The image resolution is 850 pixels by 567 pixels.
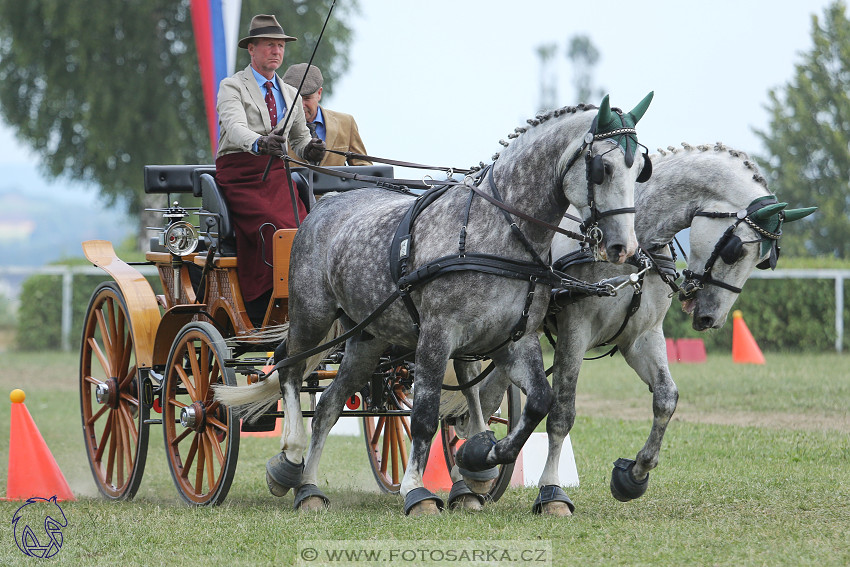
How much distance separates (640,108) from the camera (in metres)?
4.99

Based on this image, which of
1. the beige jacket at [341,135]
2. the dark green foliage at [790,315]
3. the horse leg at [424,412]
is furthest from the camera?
the dark green foliage at [790,315]

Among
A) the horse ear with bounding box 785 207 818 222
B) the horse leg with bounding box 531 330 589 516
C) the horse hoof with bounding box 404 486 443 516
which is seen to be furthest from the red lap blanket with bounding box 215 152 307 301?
the horse ear with bounding box 785 207 818 222

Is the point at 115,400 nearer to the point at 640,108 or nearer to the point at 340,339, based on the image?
the point at 340,339

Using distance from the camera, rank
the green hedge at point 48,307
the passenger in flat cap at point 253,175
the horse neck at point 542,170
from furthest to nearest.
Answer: the green hedge at point 48,307
the passenger in flat cap at point 253,175
the horse neck at point 542,170

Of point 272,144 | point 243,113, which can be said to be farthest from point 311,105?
point 272,144

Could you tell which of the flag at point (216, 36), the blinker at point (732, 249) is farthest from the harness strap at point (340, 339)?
the flag at point (216, 36)

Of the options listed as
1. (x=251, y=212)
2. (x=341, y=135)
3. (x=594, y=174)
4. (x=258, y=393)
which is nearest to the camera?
(x=594, y=174)

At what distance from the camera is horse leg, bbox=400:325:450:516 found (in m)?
5.20

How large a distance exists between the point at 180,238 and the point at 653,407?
3076 millimetres

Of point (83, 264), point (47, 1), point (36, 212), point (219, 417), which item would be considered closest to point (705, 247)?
point (219, 417)

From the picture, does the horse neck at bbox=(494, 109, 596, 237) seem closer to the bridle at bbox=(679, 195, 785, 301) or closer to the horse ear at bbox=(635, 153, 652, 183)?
the horse ear at bbox=(635, 153, 652, 183)

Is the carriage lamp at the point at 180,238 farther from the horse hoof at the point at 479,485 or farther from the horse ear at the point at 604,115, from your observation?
the horse ear at the point at 604,115

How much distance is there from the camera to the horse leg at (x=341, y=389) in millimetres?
6246

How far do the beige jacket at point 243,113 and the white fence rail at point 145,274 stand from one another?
36.6 feet
